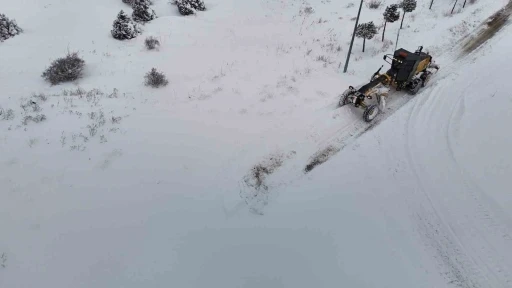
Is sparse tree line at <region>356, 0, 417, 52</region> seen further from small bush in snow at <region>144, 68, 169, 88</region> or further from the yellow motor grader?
small bush in snow at <region>144, 68, 169, 88</region>

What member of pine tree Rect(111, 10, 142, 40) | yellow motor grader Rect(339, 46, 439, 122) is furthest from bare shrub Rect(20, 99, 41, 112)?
yellow motor grader Rect(339, 46, 439, 122)

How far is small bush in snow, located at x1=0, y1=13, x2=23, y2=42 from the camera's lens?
50.5ft

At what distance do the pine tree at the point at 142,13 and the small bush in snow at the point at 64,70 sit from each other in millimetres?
5472

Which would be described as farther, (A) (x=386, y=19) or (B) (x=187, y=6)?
Answer: (B) (x=187, y=6)

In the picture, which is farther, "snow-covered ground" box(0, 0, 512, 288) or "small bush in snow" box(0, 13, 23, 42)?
"small bush in snow" box(0, 13, 23, 42)

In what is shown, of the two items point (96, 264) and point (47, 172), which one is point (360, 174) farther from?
point (47, 172)

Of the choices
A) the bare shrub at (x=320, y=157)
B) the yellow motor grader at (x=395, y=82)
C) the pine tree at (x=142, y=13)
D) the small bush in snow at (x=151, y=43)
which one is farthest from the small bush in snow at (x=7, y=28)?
the yellow motor grader at (x=395, y=82)

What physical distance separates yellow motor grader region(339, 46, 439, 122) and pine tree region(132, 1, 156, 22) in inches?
480

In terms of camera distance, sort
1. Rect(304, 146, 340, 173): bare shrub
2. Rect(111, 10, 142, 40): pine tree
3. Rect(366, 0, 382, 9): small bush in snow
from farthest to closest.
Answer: Rect(366, 0, 382, 9): small bush in snow → Rect(111, 10, 142, 40): pine tree → Rect(304, 146, 340, 173): bare shrub

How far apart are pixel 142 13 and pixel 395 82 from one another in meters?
13.8

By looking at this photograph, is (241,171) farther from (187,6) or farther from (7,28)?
(7,28)

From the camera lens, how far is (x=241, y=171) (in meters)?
10.5

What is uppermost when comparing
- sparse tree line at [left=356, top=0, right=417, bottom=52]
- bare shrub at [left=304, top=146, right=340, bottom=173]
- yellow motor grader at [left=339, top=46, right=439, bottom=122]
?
sparse tree line at [left=356, top=0, right=417, bottom=52]

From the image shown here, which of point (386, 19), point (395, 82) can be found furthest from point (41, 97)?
point (386, 19)
